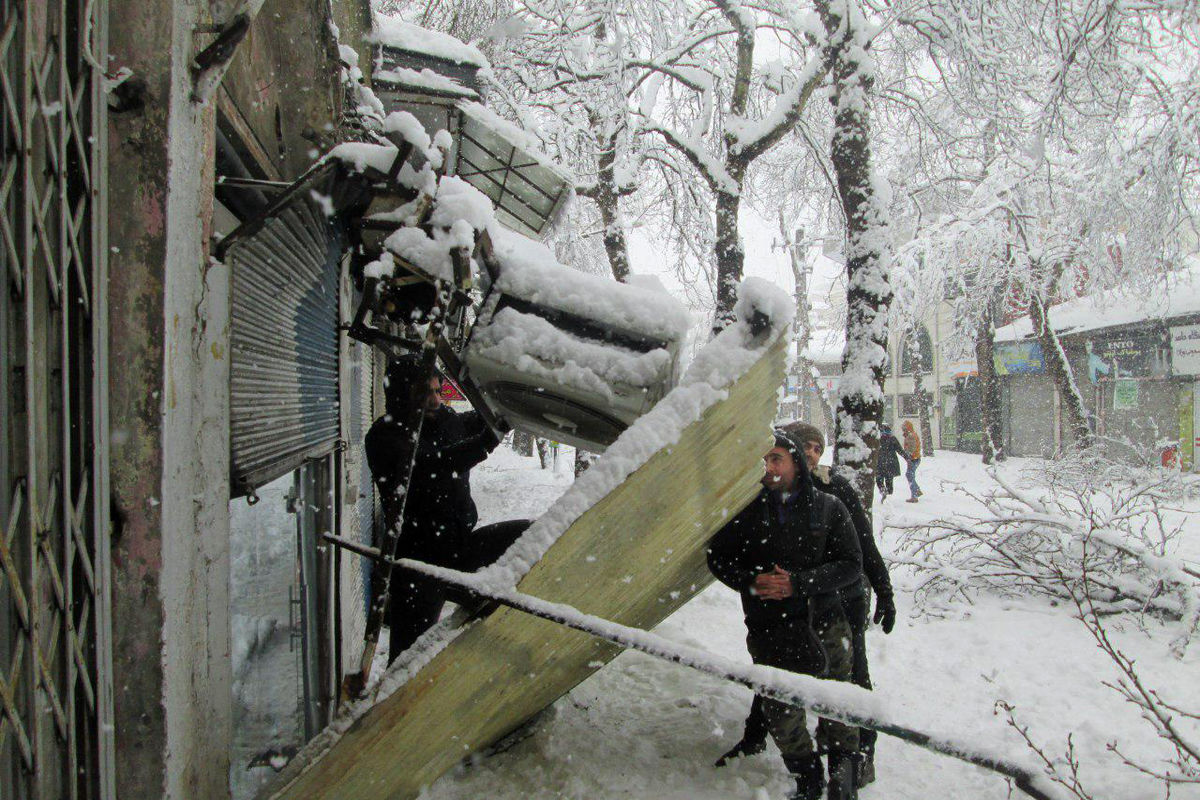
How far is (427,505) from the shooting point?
3.39 metres

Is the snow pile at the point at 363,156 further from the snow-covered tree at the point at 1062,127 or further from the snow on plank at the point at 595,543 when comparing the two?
the snow-covered tree at the point at 1062,127

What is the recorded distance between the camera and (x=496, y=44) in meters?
9.72

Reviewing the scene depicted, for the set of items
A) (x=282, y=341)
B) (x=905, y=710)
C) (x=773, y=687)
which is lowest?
(x=905, y=710)

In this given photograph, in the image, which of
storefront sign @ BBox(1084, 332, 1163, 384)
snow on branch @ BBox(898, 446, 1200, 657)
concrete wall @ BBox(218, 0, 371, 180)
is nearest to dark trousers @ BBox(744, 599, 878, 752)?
snow on branch @ BBox(898, 446, 1200, 657)

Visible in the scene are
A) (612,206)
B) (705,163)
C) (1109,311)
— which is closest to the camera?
(705,163)

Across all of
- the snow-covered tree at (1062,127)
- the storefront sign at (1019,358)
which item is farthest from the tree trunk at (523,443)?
the storefront sign at (1019,358)

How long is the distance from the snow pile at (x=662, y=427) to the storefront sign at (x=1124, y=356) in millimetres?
22232

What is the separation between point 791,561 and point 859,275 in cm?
392

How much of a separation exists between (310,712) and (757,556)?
2475mm

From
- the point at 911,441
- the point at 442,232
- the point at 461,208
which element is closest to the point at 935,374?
the point at 911,441

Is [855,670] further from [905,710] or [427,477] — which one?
[427,477]

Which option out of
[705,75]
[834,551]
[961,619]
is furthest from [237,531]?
[705,75]

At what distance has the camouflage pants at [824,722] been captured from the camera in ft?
9.51

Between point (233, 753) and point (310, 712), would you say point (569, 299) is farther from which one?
point (310, 712)
